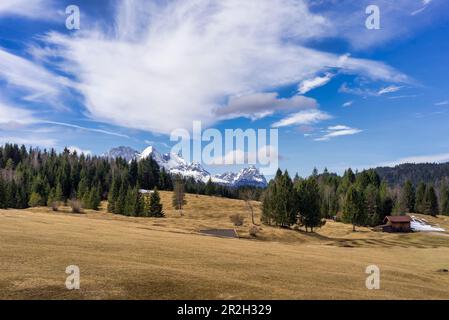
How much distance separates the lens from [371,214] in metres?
142

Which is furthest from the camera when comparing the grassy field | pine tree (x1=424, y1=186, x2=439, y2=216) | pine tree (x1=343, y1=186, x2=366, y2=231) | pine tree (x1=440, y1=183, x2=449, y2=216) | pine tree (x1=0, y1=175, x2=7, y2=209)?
pine tree (x1=440, y1=183, x2=449, y2=216)

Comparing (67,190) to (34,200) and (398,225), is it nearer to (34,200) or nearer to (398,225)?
(34,200)

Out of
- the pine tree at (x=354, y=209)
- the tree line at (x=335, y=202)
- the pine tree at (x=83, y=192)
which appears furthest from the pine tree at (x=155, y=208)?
the pine tree at (x=354, y=209)

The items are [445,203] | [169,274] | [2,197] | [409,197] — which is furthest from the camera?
[445,203]

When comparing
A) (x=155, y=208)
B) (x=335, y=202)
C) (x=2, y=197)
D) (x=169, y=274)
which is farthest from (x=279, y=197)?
Answer: (x=2, y=197)

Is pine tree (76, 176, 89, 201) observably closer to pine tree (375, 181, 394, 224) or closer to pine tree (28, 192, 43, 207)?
pine tree (28, 192, 43, 207)

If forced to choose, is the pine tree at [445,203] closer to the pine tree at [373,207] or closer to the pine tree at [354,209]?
the pine tree at [373,207]

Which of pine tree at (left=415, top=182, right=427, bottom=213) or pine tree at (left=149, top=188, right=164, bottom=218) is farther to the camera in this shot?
pine tree at (left=415, top=182, right=427, bottom=213)

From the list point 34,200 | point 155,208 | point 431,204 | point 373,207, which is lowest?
point 155,208

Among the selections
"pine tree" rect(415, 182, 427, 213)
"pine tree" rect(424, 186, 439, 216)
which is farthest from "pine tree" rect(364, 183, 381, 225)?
"pine tree" rect(415, 182, 427, 213)

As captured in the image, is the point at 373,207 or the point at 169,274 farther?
the point at 373,207

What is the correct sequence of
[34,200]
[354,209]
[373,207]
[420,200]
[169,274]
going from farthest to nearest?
[420,200] → [373,207] → [34,200] → [354,209] → [169,274]

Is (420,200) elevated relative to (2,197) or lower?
lower
